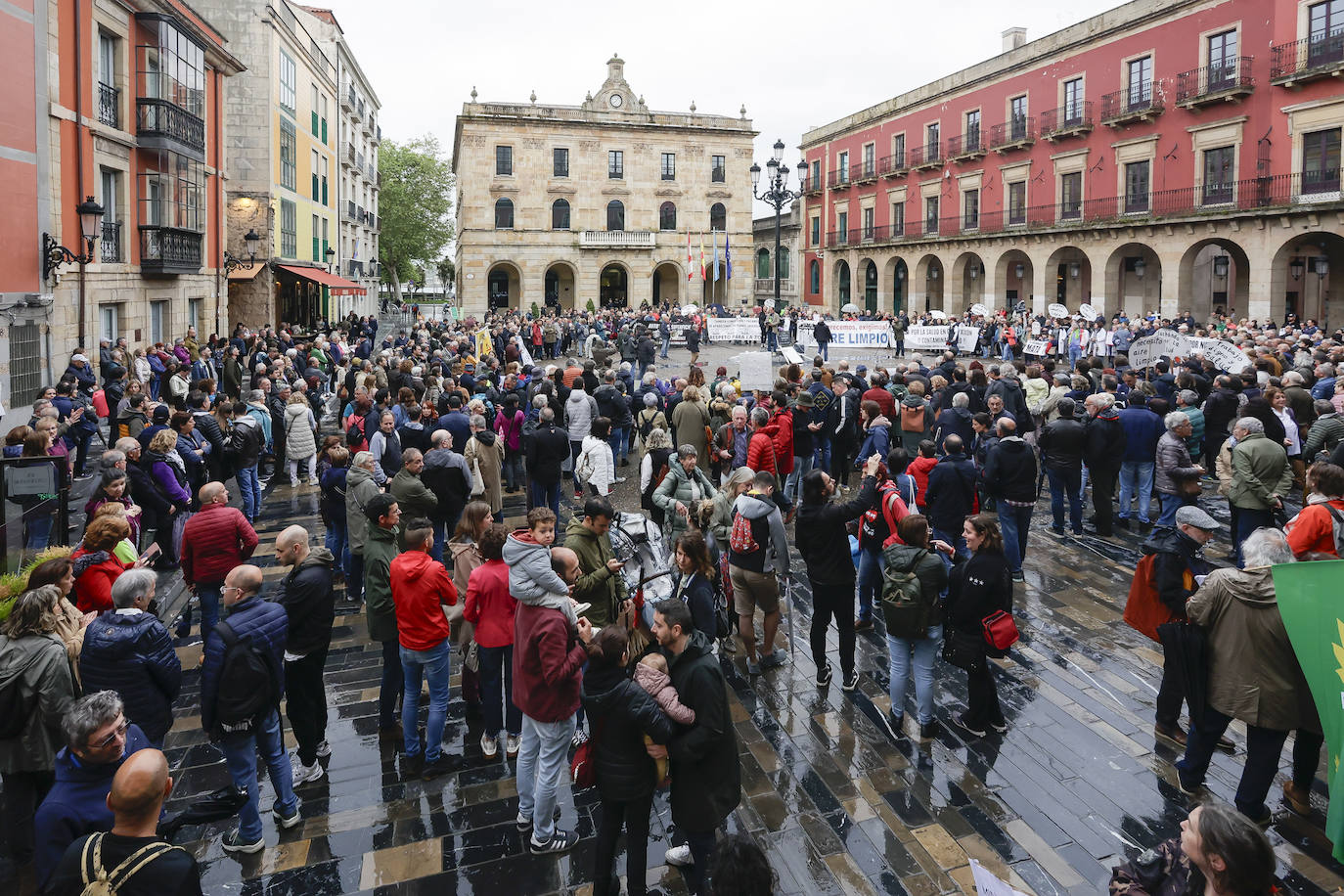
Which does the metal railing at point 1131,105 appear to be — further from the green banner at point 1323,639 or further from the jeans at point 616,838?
the jeans at point 616,838

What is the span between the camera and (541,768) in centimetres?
445

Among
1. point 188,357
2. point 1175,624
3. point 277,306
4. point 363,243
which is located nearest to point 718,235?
point 363,243

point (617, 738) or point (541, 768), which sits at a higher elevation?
point (617, 738)

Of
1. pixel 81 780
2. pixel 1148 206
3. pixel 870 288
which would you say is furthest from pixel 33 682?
pixel 870 288

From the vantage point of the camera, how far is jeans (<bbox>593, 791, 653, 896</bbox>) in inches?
155

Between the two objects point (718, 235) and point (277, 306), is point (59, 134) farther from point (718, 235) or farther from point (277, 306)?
point (718, 235)

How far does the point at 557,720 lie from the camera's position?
4.52m

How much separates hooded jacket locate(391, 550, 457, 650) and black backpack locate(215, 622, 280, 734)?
897mm

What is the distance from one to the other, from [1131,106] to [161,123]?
91.5 ft

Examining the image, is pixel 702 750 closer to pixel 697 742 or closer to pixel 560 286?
pixel 697 742

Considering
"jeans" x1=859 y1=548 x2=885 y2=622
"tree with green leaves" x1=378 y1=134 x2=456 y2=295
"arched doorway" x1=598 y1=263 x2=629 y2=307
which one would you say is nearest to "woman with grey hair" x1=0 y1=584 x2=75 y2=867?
"jeans" x1=859 y1=548 x2=885 y2=622

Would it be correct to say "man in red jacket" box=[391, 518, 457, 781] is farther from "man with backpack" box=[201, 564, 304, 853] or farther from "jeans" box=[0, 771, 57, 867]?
"jeans" box=[0, 771, 57, 867]

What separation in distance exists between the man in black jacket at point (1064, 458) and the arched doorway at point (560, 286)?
4378cm

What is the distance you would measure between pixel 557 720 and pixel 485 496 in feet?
16.5
